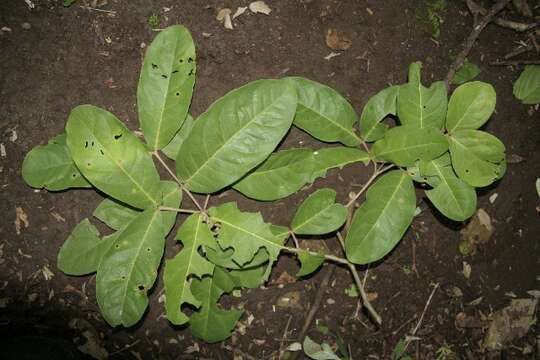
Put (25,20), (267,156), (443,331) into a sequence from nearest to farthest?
(267,156), (25,20), (443,331)

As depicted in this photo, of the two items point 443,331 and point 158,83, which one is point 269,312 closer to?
point 443,331

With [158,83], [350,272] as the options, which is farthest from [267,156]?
[350,272]

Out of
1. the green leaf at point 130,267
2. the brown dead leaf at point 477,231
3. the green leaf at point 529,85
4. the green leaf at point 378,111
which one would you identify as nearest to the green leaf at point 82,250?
the green leaf at point 130,267

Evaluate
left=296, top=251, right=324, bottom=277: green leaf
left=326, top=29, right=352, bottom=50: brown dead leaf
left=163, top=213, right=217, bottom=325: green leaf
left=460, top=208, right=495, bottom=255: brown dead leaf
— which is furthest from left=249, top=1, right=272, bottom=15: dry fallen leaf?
left=460, top=208, right=495, bottom=255: brown dead leaf

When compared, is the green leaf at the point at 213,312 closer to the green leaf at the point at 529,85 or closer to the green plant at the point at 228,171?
the green plant at the point at 228,171

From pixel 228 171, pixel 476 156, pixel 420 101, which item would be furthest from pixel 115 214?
pixel 476 156
